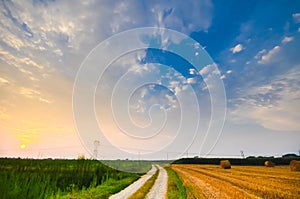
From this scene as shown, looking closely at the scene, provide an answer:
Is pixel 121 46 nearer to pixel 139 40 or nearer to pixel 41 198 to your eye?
pixel 139 40

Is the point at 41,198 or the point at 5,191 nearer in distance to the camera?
the point at 5,191

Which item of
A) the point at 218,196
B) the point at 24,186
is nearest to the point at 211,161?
the point at 218,196

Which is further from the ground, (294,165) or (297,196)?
(294,165)

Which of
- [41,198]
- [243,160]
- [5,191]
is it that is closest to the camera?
[5,191]

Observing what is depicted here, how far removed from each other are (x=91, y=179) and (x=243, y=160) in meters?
82.0

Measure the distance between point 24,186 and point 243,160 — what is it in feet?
301

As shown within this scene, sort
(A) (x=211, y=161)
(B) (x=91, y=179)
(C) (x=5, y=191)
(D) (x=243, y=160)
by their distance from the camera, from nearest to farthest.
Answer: (C) (x=5, y=191) → (B) (x=91, y=179) → (D) (x=243, y=160) → (A) (x=211, y=161)

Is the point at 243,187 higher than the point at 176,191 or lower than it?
higher

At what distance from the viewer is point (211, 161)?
95750mm

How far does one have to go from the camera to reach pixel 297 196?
12.7 metres

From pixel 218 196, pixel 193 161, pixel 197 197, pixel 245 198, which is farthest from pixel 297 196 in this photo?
pixel 193 161

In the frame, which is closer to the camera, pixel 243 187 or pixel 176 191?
pixel 176 191

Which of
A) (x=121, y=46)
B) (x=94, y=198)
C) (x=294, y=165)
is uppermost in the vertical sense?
(x=121, y=46)

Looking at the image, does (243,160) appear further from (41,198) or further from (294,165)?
(41,198)
